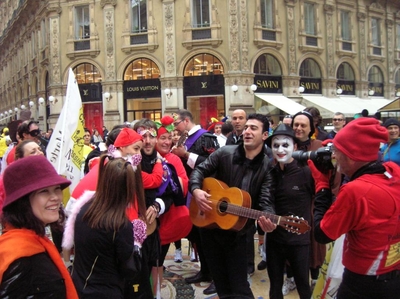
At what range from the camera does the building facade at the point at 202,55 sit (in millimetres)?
23891

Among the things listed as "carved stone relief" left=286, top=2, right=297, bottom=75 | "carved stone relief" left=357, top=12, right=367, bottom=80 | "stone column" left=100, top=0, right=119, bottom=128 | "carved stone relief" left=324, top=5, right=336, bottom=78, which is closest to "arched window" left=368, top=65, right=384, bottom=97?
"carved stone relief" left=357, top=12, right=367, bottom=80

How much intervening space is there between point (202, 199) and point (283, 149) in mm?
954

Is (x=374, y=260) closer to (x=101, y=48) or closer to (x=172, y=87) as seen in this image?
(x=172, y=87)

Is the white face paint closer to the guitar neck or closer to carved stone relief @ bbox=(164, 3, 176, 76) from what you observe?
the guitar neck

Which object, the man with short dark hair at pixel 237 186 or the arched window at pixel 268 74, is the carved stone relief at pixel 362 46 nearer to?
the arched window at pixel 268 74

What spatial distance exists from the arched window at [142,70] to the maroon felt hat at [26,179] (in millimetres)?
23488

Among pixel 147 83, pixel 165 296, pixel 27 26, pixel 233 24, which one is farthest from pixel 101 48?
pixel 165 296

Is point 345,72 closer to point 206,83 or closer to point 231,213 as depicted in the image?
point 206,83

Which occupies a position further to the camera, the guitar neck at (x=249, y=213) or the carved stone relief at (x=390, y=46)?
the carved stone relief at (x=390, y=46)

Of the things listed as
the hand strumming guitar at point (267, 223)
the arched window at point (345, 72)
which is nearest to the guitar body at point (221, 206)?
the hand strumming guitar at point (267, 223)

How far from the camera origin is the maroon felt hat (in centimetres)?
202

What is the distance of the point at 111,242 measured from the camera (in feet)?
9.42

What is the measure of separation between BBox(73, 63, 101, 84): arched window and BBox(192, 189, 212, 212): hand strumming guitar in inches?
925

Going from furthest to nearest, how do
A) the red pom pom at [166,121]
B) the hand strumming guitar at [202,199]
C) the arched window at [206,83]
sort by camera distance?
the arched window at [206,83] < the red pom pom at [166,121] < the hand strumming guitar at [202,199]
